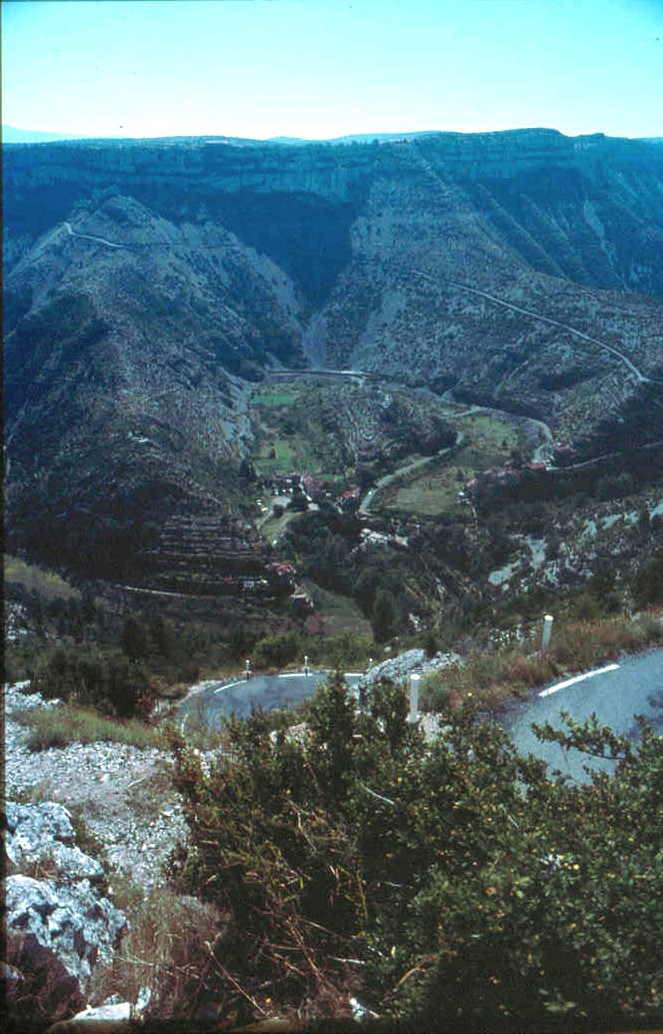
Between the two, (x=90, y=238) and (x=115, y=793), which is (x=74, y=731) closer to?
(x=115, y=793)

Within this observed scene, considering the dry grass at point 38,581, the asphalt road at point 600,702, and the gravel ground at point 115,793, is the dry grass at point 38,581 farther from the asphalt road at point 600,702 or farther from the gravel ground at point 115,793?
the asphalt road at point 600,702

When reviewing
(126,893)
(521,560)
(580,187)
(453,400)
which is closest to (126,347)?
(453,400)

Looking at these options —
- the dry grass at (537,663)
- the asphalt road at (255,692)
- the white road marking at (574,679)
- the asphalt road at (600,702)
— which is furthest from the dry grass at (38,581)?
the asphalt road at (600,702)

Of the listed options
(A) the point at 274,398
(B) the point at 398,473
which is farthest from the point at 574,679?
(A) the point at 274,398

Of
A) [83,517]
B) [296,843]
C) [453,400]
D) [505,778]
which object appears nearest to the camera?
[296,843]

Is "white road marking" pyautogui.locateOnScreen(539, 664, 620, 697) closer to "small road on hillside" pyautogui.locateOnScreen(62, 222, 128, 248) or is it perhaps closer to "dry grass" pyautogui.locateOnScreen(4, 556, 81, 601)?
"dry grass" pyautogui.locateOnScreen(4, 556, 81, 601)

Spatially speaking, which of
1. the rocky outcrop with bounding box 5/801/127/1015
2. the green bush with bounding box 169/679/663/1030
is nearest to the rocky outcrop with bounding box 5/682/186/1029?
the rocky outcrop with bounding box 5/801/127/1015

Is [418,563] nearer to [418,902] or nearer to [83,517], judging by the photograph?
[83,517]
